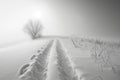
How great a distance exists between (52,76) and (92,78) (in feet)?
6.61

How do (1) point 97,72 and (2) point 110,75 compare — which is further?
(1) point 97,72

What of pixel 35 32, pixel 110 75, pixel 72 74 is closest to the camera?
pixel 110 75

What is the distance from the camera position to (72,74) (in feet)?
18.6

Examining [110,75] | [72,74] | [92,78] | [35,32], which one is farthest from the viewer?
[35,32]

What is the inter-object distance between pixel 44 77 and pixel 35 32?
39.2 metres

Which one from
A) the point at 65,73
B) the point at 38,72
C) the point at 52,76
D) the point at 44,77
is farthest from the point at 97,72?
the point at 38,72

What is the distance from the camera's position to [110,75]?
5.31 metres

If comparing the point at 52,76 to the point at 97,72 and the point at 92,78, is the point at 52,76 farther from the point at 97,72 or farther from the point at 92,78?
the point at 97,72

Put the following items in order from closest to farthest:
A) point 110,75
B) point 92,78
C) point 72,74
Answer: point 92,78 < point 110,75 < point 72,74

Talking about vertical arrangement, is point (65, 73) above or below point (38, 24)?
below

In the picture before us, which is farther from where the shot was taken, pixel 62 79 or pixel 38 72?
pixel 38 72

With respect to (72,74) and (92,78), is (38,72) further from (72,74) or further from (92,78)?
(92,78)

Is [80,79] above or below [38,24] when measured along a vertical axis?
below

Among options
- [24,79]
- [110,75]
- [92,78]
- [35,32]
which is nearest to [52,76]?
[24,79]
